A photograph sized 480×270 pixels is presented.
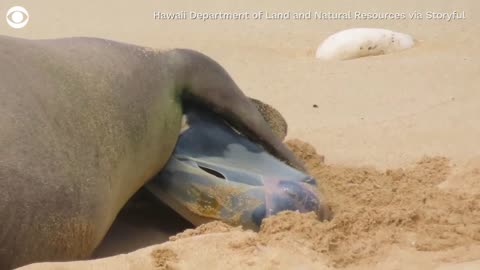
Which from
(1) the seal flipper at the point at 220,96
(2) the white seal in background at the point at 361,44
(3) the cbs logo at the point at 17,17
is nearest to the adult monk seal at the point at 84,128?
(1) the seal flipper at the point at 220,96

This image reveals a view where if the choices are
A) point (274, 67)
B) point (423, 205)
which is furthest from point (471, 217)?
point (274, 67)

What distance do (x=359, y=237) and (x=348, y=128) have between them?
2.25 m

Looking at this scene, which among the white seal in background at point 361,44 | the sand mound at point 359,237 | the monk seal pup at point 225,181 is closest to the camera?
the sand mound at point 359,237

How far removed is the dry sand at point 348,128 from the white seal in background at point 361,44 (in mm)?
133

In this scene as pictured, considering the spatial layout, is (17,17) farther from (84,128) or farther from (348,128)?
(84,128)

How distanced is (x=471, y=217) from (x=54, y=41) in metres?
1.56

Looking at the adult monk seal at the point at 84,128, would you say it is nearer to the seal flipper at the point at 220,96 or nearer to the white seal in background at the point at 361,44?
the seal flipper at the point at 220,96

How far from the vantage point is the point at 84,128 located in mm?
3092

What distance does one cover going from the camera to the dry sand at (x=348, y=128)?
2803 millimetres

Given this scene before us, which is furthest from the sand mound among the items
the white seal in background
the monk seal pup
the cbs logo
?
the cbs logo

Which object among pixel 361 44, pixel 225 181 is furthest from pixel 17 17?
pixel 225 181

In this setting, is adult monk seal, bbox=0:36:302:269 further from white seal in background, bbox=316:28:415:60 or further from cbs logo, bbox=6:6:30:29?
cbs logo, bbox=6:6:30:29

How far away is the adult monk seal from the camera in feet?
8.80

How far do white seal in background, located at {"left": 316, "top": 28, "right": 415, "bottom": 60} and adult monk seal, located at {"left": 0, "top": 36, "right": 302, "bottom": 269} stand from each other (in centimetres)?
321
